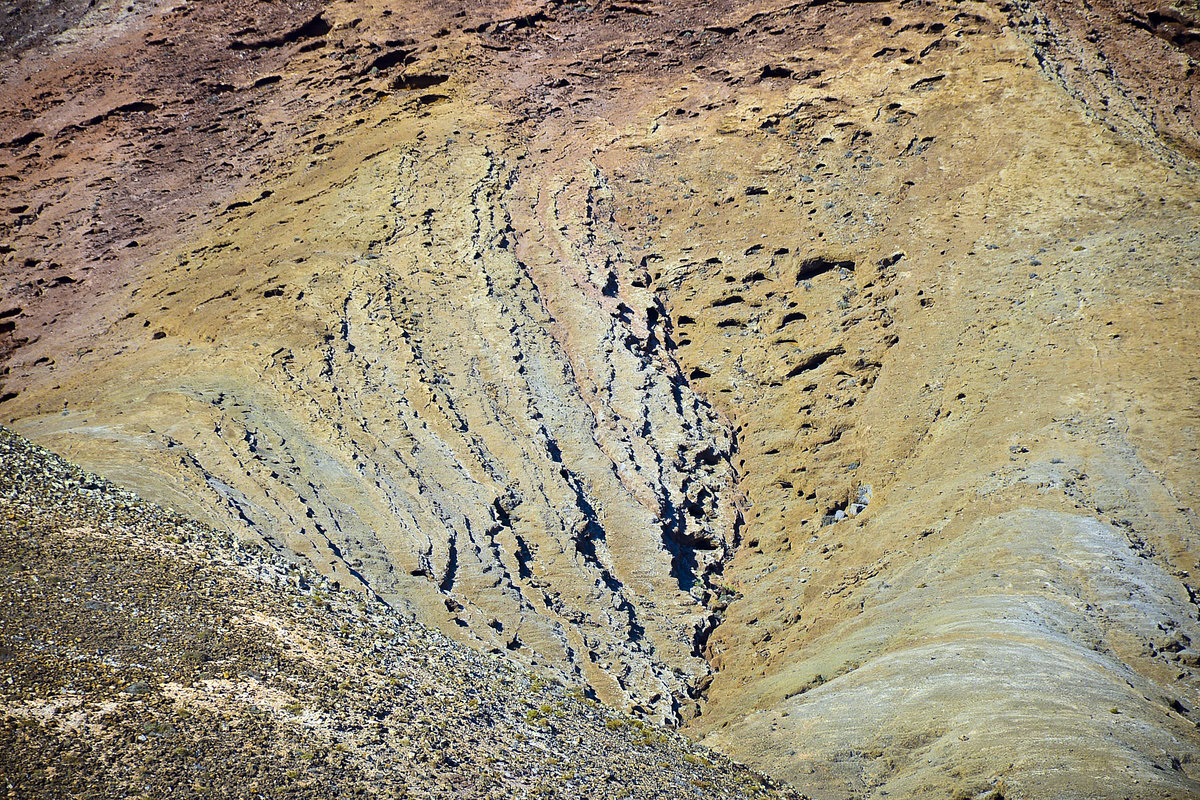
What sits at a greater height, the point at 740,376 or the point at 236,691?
the point at 236,691

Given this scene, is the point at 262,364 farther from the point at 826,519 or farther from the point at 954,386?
the point at 954,386

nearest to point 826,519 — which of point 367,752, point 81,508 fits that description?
point 367,752

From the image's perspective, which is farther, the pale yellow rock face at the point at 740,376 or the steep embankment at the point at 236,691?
the pale yellow rock face at the point at 740,376

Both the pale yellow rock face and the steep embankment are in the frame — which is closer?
the steep embankment

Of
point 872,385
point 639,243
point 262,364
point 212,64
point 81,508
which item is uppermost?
point 212,64
